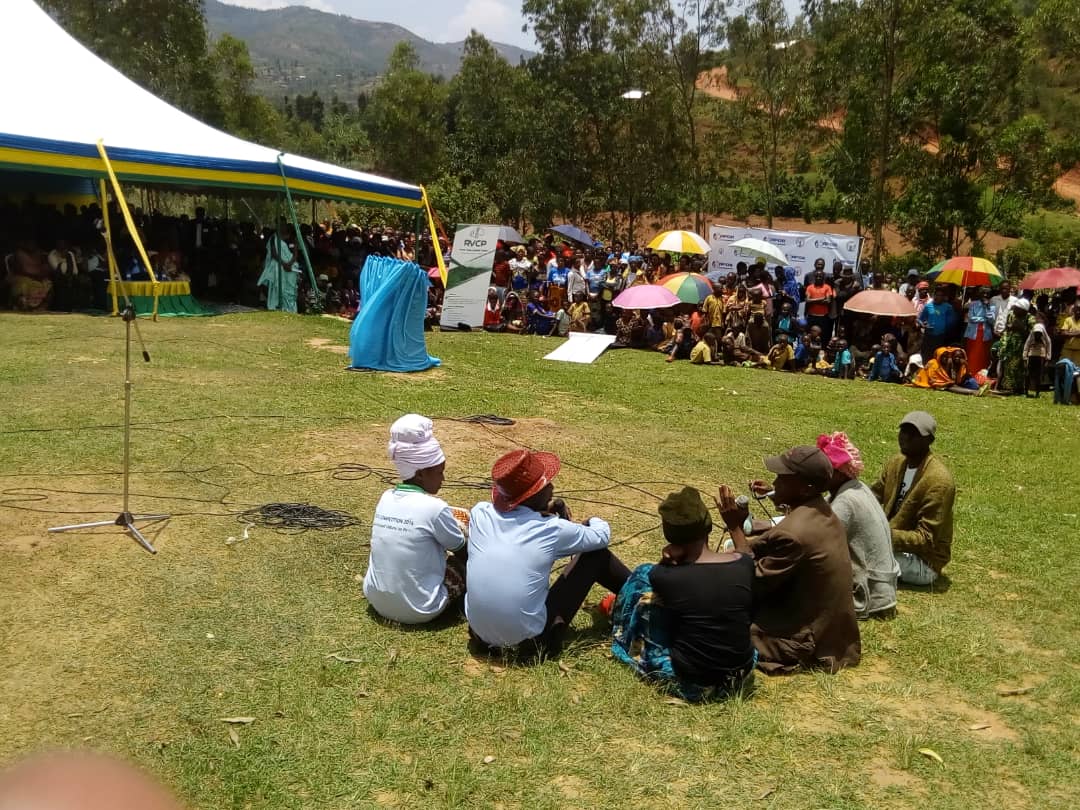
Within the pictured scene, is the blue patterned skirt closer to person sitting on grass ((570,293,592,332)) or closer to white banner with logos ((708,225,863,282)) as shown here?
person sitting on grass ((570,293,592,332))

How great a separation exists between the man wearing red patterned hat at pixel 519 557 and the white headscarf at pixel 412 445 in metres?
0.40

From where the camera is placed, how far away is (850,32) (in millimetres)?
19953

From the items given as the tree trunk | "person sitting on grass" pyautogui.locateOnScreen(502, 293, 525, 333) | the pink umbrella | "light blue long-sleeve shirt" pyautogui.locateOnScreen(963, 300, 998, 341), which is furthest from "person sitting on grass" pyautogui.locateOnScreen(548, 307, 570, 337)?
"light blue long-sleeve shirt" pyautogui.locateOnScreen(963, 300, 998, 341)

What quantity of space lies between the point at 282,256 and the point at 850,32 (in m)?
13.2

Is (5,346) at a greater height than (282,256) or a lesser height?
lesser

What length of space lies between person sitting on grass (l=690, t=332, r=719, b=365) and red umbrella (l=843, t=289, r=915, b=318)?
2186 mm

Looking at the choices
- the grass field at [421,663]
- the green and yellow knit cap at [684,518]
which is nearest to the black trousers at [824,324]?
the grass field at [421,663]

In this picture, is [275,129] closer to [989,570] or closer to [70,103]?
[70,103]

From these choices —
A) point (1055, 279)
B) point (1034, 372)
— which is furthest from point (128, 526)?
point (1055, 279)

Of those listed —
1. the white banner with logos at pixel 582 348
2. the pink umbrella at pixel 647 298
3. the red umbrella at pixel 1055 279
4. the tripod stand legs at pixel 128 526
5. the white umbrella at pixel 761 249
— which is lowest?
the tripod stand legs at pixel 128 526

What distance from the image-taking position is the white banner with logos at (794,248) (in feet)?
53.7

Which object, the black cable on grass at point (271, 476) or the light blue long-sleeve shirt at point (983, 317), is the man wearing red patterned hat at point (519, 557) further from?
the light blue long-sleeve shirt at point (983, 317)

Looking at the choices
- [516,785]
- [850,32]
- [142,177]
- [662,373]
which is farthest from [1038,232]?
[516,785]

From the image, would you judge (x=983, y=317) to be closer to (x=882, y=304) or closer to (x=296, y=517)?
(x=882, y=304)
